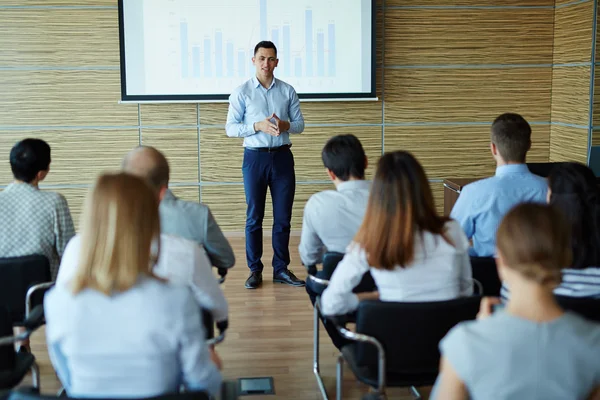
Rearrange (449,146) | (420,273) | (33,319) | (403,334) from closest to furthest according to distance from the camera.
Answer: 1. (403,334)
2. (420,273)
3. (33,319)
4. (449,146)

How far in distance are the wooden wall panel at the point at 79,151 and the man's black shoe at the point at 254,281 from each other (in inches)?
88.8

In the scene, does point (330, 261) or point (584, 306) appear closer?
point (584, 306)

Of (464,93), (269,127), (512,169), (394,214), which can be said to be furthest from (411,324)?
(464,93)

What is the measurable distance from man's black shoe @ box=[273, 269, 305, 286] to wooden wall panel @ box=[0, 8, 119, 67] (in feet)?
9.38

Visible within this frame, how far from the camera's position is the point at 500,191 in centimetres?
354

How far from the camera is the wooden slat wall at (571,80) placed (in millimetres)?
6555

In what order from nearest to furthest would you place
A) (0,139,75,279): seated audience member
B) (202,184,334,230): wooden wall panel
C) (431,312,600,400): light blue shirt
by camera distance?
1. (431,312,600,400): light blue shirt
2. (0,139,75,279): seated audience member
3. (202,184,334,230): wooden wall panel

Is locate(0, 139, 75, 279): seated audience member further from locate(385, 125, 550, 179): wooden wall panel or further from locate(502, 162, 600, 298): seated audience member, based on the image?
locate(385, 125, 550, 179): wooden wall panel

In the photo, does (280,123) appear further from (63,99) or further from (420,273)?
(420,273)

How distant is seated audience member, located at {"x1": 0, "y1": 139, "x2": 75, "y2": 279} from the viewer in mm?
3420

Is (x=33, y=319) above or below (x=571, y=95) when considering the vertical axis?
below

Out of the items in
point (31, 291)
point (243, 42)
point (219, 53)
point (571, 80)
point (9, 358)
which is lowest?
point (9, 358)

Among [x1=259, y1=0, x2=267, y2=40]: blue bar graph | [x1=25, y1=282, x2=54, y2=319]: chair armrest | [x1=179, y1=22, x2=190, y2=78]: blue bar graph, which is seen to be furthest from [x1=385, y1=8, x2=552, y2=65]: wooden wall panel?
[x1=25, y1=282, x2=54, y2=319]: chair armrest

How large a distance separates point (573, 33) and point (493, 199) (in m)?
4.00
